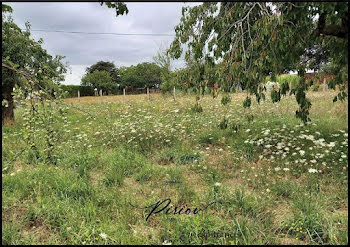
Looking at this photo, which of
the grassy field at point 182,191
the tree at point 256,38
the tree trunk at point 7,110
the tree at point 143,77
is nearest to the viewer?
the grassy field at point 182,191

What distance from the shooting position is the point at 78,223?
2.62 metres

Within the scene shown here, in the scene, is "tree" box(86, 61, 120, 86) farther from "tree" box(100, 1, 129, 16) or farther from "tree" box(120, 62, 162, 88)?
"tree" box(100, 1, 129, 16)

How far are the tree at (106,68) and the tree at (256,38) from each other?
46267mm

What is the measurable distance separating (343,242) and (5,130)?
8.90m

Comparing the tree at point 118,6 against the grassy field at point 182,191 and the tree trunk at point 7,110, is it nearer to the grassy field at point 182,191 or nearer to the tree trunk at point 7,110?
the grassy field at point 182,191

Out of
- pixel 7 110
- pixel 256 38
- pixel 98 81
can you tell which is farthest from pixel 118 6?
pixel 98 81

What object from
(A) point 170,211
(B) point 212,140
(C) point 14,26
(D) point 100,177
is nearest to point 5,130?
(C) point 14,26

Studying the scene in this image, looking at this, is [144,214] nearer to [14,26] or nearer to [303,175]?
[303,175]

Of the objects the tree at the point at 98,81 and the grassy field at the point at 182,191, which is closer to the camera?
the grassy field at the point at 182,191

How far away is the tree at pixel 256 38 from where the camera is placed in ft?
10.0

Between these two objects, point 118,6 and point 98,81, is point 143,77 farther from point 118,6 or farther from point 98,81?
point 118,6

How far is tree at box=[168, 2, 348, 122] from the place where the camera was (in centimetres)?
306

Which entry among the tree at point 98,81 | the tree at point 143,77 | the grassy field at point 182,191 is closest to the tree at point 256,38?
the grassy field at point 182,191

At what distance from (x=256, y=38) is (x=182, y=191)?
2.37 meters
